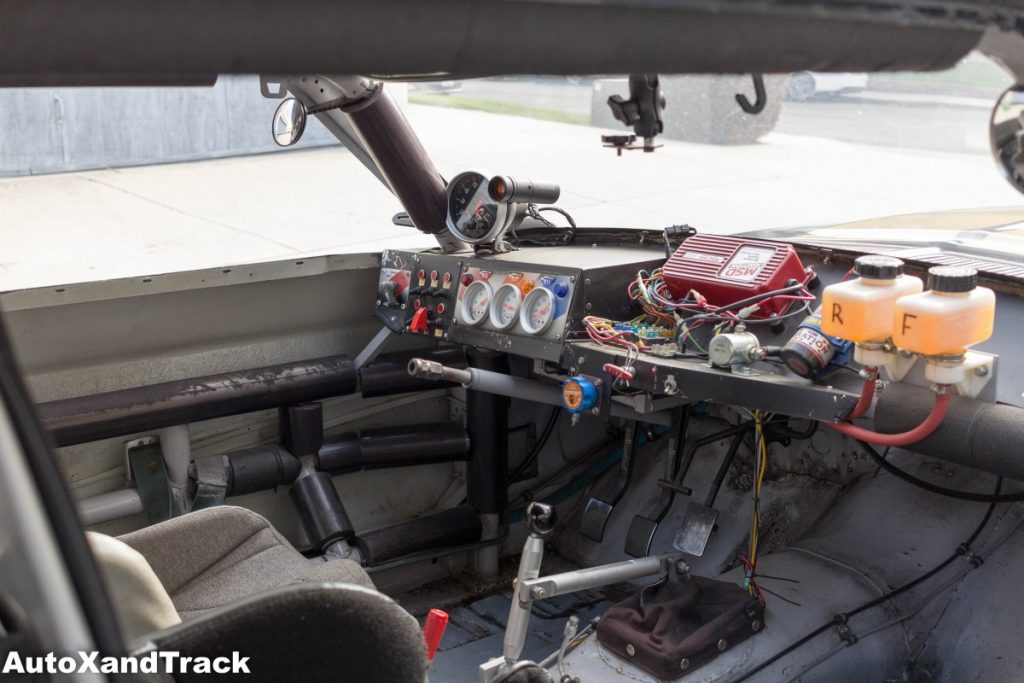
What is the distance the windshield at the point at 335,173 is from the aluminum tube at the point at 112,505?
293 cm

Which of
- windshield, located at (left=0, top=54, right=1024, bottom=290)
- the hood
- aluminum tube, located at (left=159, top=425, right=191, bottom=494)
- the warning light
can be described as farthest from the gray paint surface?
the hood

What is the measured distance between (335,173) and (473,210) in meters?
6.34

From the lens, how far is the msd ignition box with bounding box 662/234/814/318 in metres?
2.66

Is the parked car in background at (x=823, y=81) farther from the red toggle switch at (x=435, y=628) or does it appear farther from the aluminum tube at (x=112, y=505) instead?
the aluminum tube at (x=112, y=505)

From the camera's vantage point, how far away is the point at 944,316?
1932 mm

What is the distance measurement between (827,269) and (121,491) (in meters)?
2.01

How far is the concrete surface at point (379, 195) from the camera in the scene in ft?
22.1

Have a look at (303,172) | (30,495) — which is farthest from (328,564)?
(303,172)

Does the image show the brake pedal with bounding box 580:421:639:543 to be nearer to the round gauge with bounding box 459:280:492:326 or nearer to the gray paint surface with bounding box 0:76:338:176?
the round gauge with bounding box 459:280:492:326

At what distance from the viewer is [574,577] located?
8.48 feet

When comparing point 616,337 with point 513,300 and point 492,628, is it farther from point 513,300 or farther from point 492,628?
point 492,628

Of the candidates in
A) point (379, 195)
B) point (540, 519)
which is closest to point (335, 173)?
point (379, 195)

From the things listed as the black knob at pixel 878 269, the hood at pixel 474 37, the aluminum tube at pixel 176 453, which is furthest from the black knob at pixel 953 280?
the aluminum tube at pixel 176 453

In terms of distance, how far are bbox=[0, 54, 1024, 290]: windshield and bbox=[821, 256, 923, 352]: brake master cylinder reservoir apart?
3.59m
